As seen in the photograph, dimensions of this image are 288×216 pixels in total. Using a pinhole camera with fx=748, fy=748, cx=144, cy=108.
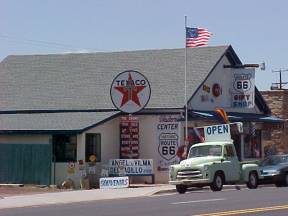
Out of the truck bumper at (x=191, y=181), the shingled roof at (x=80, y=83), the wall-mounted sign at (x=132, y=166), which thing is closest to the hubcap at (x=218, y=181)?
the truck bumper at (x=191, y=181)

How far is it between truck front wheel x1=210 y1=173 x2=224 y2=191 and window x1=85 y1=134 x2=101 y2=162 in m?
A: 8.28

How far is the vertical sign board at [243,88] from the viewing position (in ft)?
129

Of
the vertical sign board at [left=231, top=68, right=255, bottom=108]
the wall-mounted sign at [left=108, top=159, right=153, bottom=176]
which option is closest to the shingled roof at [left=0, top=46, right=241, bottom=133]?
the vertical sign board at [left=231, top=68, right=255, bottom=108]

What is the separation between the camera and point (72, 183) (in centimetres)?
3359

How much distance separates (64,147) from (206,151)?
8.23 metres

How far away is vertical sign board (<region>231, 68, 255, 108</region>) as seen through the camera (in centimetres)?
3925

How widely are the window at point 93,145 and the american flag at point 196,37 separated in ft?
20.3

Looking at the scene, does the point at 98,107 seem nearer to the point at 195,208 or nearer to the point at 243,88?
the point at 243,88

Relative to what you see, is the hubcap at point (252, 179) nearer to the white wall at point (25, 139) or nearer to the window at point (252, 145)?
the white wall at point (25, 139)

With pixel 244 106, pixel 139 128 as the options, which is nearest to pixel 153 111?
pixel 139 128

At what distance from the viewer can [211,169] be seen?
28.2m

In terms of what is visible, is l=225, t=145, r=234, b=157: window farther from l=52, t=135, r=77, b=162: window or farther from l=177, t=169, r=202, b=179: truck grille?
l=52, t=135, r=77, b=162: window

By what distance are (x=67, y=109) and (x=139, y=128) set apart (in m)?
3.85

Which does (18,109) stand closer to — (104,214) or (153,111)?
(153,111)
